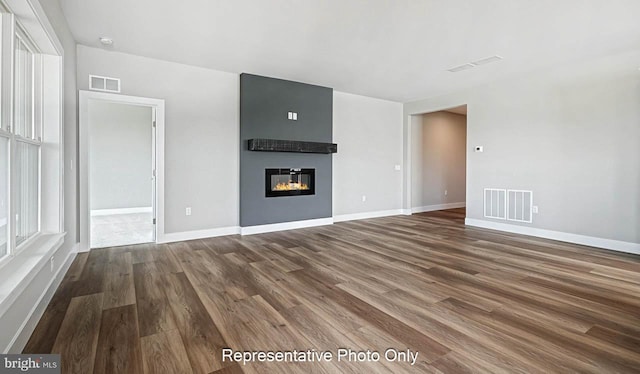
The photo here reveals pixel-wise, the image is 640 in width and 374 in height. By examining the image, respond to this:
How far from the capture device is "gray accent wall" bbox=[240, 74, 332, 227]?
17.0 feet

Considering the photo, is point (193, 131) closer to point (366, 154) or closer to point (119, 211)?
point (366, 154)

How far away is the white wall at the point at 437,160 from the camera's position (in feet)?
25.3

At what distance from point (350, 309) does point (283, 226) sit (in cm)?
333

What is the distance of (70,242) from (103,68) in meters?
2.35

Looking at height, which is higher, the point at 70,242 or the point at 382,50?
the point at 382,50

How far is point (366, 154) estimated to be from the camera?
6922 mm

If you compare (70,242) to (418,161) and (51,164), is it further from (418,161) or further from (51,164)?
Result: (418,161)

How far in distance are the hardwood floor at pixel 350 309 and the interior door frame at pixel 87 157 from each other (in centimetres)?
44

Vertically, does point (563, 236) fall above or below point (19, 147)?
→ below

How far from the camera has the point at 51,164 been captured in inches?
116

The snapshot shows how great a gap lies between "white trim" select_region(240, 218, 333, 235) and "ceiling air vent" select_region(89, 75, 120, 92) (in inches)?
108

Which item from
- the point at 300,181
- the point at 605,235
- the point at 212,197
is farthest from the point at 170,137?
the point at 605,235

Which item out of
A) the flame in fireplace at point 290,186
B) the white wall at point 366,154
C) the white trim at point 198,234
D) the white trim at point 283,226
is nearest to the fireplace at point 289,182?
the flame in fireplace at point 290,186

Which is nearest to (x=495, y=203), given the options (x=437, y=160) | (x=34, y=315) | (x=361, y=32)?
(x=437, y=160)
